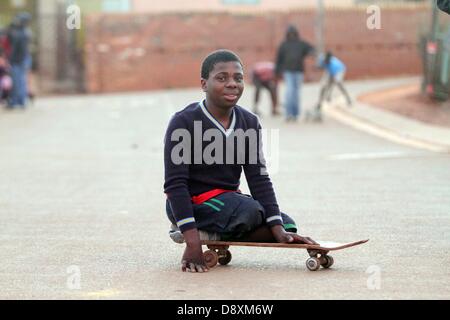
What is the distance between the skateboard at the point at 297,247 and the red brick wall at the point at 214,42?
30089 millimetres

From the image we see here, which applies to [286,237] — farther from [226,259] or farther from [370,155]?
[370,155]

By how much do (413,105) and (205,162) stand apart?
17.1 meters

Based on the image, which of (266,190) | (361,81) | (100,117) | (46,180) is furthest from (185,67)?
(266,190)

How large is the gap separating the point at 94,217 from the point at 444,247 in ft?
11.7

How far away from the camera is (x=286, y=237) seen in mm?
7660

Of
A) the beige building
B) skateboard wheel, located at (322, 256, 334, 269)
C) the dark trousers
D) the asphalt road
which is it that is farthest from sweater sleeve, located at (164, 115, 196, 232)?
the beige building

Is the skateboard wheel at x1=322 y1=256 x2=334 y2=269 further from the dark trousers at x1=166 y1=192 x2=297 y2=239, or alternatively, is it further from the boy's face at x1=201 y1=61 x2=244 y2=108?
the boy's face at x1=201 y1=61 x2=244 y2=108

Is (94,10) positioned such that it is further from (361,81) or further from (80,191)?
(80,191)

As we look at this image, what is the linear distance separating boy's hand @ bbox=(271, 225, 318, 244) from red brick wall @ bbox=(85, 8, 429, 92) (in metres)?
30.3

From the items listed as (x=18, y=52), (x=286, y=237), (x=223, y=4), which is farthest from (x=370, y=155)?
(x=223, y=4)

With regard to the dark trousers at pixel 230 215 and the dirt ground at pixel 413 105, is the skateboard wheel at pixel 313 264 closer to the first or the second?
the dark trousers at pixel 230 215

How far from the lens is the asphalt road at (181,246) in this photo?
7.19 metres

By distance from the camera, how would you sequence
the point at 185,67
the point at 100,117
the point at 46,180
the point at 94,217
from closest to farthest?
the point at 94,217
the point at 46,180
the point at 100,117
the point at 185,67

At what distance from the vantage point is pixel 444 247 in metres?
8.73
